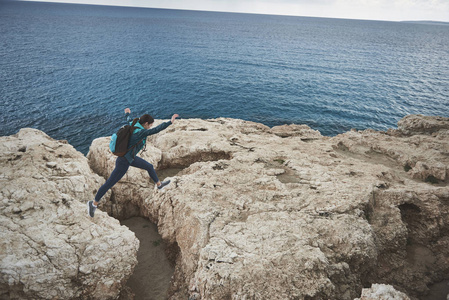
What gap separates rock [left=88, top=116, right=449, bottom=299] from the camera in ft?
28.9

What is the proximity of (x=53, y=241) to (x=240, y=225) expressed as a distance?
802 cm

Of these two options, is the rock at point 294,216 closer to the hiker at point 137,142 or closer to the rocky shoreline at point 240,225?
the rocky shoreline at point 240,225

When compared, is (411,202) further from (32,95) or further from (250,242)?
(32,95)

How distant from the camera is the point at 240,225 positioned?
10766 millimetres

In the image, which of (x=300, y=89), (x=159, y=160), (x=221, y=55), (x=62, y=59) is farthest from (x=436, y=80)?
(x=62, y=59)

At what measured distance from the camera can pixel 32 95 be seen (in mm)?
43031

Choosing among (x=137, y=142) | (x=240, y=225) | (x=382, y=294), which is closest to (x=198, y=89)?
(x=137, y=142)

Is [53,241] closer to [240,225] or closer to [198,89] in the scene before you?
[240,225]

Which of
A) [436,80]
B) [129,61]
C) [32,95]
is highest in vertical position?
[436,80]

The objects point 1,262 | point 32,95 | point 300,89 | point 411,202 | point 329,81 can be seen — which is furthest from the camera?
point 329,81

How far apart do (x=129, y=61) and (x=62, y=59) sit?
60.1ft

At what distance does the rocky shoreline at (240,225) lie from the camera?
8.66 metres

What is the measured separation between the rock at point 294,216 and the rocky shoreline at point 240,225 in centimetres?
5

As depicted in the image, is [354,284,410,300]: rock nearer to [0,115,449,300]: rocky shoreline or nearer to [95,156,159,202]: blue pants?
[0,115,449,300]: rocky shoreline
